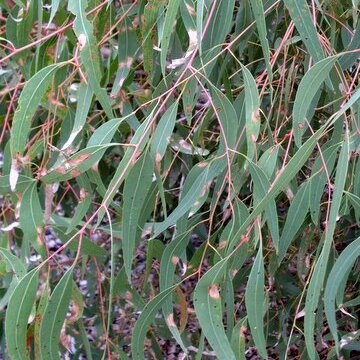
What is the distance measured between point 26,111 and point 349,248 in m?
0.42

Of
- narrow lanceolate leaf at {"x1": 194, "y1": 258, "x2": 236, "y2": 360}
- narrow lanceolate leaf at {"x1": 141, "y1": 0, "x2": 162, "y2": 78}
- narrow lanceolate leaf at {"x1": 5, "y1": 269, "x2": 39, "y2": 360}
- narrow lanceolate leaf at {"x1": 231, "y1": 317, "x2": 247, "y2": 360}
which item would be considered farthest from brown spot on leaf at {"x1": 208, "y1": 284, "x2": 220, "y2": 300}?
narrow lanceolate leaf at {"x1": 141, "y1": 0, "x2": 162, "y2": 78}

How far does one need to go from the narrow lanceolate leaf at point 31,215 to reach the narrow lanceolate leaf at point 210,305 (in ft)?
0.85

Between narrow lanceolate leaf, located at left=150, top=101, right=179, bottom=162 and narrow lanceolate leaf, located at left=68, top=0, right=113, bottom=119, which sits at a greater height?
narrow lanceolate leaf, located at left=68, top=0, right=113, bottom=119

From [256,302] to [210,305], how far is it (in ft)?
0.19

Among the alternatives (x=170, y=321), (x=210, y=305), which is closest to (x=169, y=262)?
(x=170, y=321)

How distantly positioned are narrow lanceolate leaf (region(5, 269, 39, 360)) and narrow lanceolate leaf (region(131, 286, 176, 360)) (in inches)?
6.5

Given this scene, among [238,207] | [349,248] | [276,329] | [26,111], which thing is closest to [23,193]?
[26,111]

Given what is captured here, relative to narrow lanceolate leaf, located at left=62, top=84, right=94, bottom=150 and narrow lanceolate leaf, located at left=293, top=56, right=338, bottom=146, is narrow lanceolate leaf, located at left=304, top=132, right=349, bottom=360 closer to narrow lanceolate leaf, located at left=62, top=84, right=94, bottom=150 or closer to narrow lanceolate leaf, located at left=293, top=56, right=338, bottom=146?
narrow lanceolate leaf, located at left=293, top=56, right=338, bottom=146

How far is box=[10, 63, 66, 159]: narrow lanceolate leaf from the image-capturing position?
1021mm

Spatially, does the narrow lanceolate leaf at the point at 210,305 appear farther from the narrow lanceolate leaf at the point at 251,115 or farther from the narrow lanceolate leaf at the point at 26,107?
the narrow lanceolate leaf at the point at 26,107

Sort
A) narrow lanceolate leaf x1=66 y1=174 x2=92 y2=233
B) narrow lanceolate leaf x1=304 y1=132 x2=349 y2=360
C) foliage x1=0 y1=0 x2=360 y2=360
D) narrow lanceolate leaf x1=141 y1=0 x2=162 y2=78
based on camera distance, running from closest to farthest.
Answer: narrow lanceolate leaf x1=304 y1=132 x2=349 y2=360 → foliage x1=0 y1=0 x2=360 y2=360 → narrow lanceolate leaf x1=141 y1=0 x2=162 y2=78 → narrow lanceolate leaf x1=66 y1=174 x2=92 y2=233

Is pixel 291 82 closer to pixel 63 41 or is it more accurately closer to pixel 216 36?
pixel 216 36

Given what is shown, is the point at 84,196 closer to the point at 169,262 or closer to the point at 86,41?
the point at 169,262

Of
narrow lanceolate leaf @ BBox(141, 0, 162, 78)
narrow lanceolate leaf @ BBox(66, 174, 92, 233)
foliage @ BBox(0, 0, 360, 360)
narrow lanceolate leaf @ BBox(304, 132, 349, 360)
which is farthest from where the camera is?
narrow lanceolate leaf @ BBox(66, 174, 92, 233)
